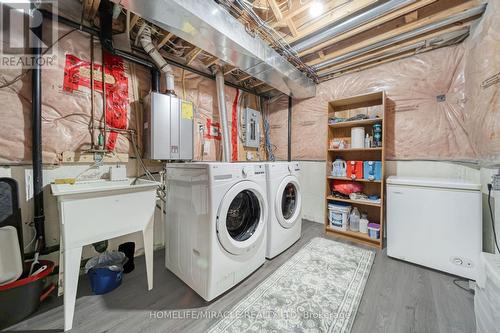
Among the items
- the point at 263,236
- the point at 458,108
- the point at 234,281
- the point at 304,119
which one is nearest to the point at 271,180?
the point at 263,236

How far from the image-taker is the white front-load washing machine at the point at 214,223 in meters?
1.25

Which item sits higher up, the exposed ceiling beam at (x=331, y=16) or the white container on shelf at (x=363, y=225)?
the exposed ceiling beam at (x=331, y=16)

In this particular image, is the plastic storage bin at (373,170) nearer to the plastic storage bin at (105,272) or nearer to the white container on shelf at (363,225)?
the white container on shelf at (363,225)

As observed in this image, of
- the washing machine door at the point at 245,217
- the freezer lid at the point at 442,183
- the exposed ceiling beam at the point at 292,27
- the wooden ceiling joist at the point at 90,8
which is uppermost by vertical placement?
the exposed ceiling beam at the point at 292,27

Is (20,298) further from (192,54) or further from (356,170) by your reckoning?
(356,170)

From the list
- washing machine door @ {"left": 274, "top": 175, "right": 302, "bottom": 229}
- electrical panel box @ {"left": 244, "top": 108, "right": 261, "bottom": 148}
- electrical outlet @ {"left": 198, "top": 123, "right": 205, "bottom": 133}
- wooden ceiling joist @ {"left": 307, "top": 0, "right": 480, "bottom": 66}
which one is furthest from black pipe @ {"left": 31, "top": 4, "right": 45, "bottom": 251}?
wooden ceiling joist @ {"left": 307, "top": 0, "right": 480, "bottom": 66}

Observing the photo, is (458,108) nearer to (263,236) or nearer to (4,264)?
(263,236)

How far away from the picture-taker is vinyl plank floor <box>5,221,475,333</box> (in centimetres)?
110

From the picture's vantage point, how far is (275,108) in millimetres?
3412

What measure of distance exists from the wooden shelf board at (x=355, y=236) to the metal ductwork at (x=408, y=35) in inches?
86.6

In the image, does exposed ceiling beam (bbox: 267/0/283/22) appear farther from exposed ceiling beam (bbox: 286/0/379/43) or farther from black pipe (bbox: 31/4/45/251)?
black pipe (bbox: 31/4/45/251)

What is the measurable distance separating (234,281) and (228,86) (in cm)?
258

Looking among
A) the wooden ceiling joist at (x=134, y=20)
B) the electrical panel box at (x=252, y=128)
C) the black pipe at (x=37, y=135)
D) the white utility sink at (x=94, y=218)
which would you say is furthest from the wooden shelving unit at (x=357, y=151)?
the black pipe at (x=37, y=135)

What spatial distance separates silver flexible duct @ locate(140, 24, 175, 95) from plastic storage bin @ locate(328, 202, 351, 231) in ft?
8.13
